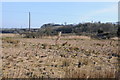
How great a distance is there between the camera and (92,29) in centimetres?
9250

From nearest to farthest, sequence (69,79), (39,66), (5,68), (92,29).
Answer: (69,79), (5,68), (39,66), (92,29)

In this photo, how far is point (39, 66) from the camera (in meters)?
10.8

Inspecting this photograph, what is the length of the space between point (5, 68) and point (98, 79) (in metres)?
4.27

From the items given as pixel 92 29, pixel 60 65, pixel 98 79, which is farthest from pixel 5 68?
pixel 92 29

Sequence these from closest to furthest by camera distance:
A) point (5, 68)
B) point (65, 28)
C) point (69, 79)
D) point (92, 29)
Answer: point (69, 79)
point (5, 68)
point (92, 29)
point (65, 28)

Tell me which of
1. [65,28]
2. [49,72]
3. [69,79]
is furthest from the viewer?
[65,28]

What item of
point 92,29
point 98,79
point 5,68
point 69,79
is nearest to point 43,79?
point 69,79

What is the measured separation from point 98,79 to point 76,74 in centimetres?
68

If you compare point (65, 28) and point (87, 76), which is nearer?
point (87, 76)

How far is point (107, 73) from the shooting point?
772 cm

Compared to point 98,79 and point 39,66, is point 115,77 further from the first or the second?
point 39,66

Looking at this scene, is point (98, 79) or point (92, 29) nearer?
point (98, 79)

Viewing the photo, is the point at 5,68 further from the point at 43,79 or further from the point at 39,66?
the point at 43,79

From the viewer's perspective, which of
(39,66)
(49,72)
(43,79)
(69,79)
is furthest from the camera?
(39,66)
